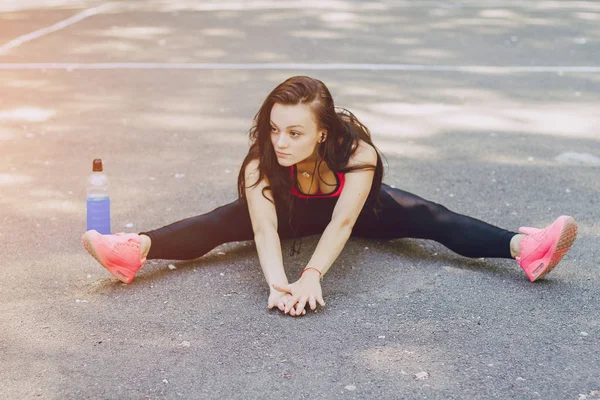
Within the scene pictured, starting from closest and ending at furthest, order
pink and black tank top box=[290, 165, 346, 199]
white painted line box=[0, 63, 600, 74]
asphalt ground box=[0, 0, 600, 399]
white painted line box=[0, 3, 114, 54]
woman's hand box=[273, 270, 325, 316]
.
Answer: asphalt ground box=[0, 0, 600, 399] < woman's hand box=[273, 270, 325, 316] < pink and black tank top box=[290, 165, 346, 199] < white painted line box=[0, 63, 600, 74] < white painted line box=[0, 3, 114, 54]

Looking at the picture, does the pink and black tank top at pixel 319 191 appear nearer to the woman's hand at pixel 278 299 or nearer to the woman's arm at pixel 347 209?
the woman's arm at pixel 347 209

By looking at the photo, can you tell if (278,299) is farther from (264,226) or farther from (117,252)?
(117,252)

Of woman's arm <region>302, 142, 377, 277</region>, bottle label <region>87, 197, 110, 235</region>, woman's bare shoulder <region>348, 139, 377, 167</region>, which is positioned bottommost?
bottle label <region>87, 197, 110, 235</region>

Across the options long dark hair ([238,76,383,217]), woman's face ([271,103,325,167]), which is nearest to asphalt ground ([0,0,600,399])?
long dark hair ([238,76,383,217])

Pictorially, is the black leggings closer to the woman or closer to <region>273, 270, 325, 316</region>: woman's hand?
the woman

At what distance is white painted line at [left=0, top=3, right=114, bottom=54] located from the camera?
10.2 meters

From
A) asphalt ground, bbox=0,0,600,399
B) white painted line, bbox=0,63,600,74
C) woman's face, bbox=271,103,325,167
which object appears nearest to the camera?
asphalt ground, bbox=0,0,600,399

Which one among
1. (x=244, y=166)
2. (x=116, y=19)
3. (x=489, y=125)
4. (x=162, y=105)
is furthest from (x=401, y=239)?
(x=116, y=19)

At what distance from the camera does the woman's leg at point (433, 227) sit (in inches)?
168

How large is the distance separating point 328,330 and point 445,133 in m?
3.59

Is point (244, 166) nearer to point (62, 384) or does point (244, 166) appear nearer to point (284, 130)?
point (284, 130)

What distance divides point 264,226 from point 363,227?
25.4 inches

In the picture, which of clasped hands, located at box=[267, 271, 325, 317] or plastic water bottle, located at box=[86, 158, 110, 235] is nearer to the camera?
clasped hands, located at box=[267, 271, 325, 317]

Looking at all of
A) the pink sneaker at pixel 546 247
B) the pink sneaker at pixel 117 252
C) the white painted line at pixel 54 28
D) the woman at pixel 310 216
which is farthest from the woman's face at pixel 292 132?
the white painted line at pixel 54 28
